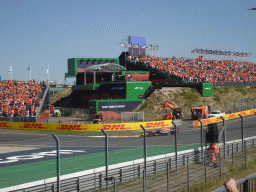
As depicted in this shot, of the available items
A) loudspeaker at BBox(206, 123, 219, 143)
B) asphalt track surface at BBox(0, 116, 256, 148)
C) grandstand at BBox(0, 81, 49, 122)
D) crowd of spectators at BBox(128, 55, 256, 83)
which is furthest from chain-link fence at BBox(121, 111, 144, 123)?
loudspeaker at BBox(206, 123, 219, 143)

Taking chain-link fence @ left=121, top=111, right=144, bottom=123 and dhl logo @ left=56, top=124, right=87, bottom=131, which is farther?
chain-link fence @ left=121, top=111, right=144, bottom=123

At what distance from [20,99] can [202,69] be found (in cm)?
3577

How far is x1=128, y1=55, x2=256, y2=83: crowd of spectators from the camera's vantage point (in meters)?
60.6

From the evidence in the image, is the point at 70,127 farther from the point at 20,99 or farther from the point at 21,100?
the point at 20,99

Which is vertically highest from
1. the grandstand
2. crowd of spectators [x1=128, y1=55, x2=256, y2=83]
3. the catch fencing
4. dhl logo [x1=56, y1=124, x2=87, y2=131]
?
crowd of spectators [x1=128, y1=55, x2=256, y2=83]

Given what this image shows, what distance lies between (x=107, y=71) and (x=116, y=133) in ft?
162

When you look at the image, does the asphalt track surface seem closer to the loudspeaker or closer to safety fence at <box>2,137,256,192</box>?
the loudspeaker

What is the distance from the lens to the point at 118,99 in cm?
4850

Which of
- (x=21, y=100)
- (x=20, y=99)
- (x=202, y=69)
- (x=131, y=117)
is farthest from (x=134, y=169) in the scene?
(x=202, y=69)

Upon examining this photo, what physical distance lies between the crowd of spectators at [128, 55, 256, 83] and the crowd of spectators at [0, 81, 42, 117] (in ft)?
76.9

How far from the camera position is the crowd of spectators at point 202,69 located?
6062cm

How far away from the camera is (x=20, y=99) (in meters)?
45.2

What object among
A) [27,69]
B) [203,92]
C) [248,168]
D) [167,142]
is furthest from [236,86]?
[248,168]

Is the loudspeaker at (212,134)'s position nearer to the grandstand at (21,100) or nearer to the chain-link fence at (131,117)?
the chain-link fence at (131,117)
